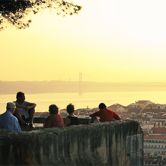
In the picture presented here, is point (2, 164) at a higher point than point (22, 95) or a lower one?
lower

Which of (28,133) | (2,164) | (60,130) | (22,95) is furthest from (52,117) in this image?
(2,164)

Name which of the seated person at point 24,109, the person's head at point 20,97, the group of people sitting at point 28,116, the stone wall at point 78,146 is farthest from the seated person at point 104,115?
the person's head at point 20,97

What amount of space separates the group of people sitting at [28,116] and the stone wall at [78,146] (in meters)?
0.69

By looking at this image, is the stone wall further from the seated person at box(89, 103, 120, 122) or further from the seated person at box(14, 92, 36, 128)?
the seated person at box(14, 92, 36, 128)

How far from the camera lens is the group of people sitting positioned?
966 cm

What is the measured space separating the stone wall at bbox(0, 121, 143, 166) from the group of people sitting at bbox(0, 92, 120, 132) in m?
0.69

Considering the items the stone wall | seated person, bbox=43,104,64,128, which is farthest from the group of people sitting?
the stone wall

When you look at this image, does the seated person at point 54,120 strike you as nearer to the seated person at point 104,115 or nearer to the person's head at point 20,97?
the person's head at point 20,97

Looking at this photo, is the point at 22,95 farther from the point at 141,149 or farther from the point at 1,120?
the point at 141,149

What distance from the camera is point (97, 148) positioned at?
35.1ft

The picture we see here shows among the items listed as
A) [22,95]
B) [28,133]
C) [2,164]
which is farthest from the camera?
[22,95]

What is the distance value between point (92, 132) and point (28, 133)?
204 centimetres

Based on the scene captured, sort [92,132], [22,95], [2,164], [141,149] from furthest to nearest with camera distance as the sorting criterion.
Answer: [141,149] → [22,95] → [92,132] → [2,164]

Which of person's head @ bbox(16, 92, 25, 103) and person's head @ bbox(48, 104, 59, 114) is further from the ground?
person's head @ bbox(16, 92, 25, 103)
